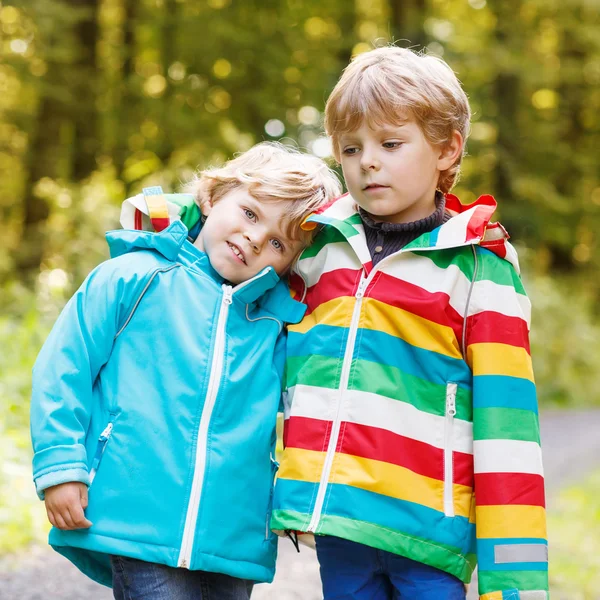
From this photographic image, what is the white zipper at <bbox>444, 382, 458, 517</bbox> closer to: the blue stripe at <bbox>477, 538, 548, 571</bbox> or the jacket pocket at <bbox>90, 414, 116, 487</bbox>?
the blue stripe at <bbox>477, 538, 548, 571</bbox>

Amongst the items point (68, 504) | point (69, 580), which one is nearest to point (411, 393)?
point (68, 504)

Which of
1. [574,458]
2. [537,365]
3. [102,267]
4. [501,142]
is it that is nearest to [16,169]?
[501,142]

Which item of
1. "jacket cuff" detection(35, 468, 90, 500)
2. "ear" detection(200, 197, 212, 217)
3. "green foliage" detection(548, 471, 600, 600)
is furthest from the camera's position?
"green foliage" detection(548, 471, 600, 600)

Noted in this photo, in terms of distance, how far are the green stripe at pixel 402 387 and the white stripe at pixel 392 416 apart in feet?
0.04

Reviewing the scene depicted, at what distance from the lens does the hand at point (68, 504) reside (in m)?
2.04

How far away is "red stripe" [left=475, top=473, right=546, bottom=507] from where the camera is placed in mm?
2111

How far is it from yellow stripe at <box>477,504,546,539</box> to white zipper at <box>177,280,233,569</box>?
2.40 ft

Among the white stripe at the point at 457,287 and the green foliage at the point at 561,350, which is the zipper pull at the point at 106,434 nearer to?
the white stripe at the point at 457,287

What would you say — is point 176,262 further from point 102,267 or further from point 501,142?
point 501,142

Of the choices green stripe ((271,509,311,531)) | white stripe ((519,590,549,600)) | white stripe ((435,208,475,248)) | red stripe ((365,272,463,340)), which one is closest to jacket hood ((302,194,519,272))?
white stripe ((435,208,475,248))

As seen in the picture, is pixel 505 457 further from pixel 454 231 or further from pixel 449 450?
pixel 454 231

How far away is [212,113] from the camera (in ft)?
37.3

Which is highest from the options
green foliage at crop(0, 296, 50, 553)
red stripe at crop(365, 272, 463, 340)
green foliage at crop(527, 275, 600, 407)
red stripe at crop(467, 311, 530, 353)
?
red stripe at crop(365, 272, 463, 340)

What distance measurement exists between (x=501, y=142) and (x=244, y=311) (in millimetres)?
12351
